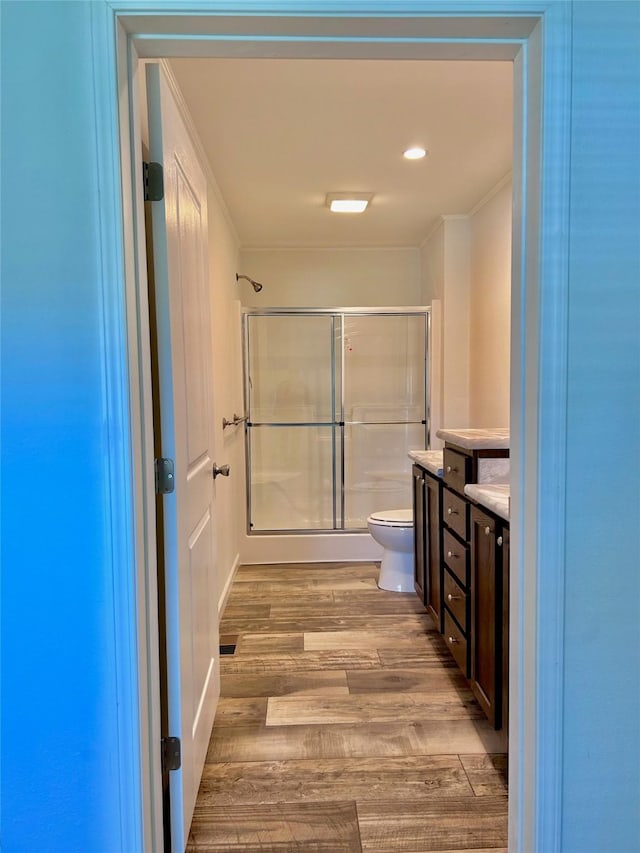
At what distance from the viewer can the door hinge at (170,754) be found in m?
1.33

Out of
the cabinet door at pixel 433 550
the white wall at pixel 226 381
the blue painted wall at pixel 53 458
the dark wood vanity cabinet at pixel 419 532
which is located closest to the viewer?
the blue painted wall at pixel 53 458

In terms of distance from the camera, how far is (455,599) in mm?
2174

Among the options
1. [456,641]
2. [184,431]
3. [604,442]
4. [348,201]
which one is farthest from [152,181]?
[348,201]

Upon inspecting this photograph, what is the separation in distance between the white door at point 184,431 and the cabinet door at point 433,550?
1121 mm

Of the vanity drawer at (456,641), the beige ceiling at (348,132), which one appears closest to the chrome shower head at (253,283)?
the beige ceiling at (348,132)

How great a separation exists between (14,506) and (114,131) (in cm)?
75

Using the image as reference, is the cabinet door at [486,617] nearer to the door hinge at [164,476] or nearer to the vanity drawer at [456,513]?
the vanity drawer at [456,513]

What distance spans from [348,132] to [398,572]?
94.2 inches

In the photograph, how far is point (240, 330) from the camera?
3783mm

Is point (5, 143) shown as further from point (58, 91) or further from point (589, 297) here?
point (589, 297)

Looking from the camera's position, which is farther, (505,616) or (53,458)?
(505,616)

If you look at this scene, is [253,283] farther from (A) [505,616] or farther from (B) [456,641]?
(A) [505,616]

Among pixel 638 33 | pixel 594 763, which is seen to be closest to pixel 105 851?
pixel 594 763

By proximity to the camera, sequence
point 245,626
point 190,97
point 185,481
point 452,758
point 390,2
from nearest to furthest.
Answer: point 390,2, point 185,481, point 452,758, point 190,97, point 245,626
